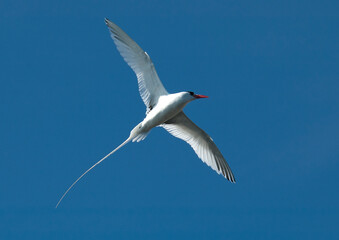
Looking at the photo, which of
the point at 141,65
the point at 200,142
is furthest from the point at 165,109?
the point at 200,142

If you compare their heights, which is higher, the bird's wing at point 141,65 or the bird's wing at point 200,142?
the bird's wing at point 141,65

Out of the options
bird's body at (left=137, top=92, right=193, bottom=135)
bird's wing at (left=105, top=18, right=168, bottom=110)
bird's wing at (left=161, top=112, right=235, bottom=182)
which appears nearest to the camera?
bird's wing at (left=105, top=18, right=168, bottom=110)

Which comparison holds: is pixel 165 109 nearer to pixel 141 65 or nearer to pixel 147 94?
pixel 147 94

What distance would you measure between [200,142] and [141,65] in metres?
3.32

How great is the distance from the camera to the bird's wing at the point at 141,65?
14148 millimetres

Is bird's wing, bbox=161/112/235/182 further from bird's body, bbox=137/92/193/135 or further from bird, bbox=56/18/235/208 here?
bird's body, bbox=137/92/193/135

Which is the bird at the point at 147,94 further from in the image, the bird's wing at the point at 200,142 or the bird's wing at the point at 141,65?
the bird's wing at the point at 200,142

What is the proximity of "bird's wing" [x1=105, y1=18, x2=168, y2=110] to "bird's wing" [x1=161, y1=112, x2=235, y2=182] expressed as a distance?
143cm

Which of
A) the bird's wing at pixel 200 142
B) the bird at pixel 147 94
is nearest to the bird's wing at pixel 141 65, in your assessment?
the bird at pixel 147 94

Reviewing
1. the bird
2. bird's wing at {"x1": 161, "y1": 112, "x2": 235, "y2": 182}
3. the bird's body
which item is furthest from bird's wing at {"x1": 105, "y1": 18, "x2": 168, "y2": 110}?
bird's wing at {"x1": 161, "y1": 112, "x2": 235, "y2": 182}

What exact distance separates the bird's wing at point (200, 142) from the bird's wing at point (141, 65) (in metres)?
1.43

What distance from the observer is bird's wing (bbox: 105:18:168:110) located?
14.1 meters

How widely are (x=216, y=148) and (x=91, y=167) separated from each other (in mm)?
4077

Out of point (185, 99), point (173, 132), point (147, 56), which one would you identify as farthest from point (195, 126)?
point (147, 56)
